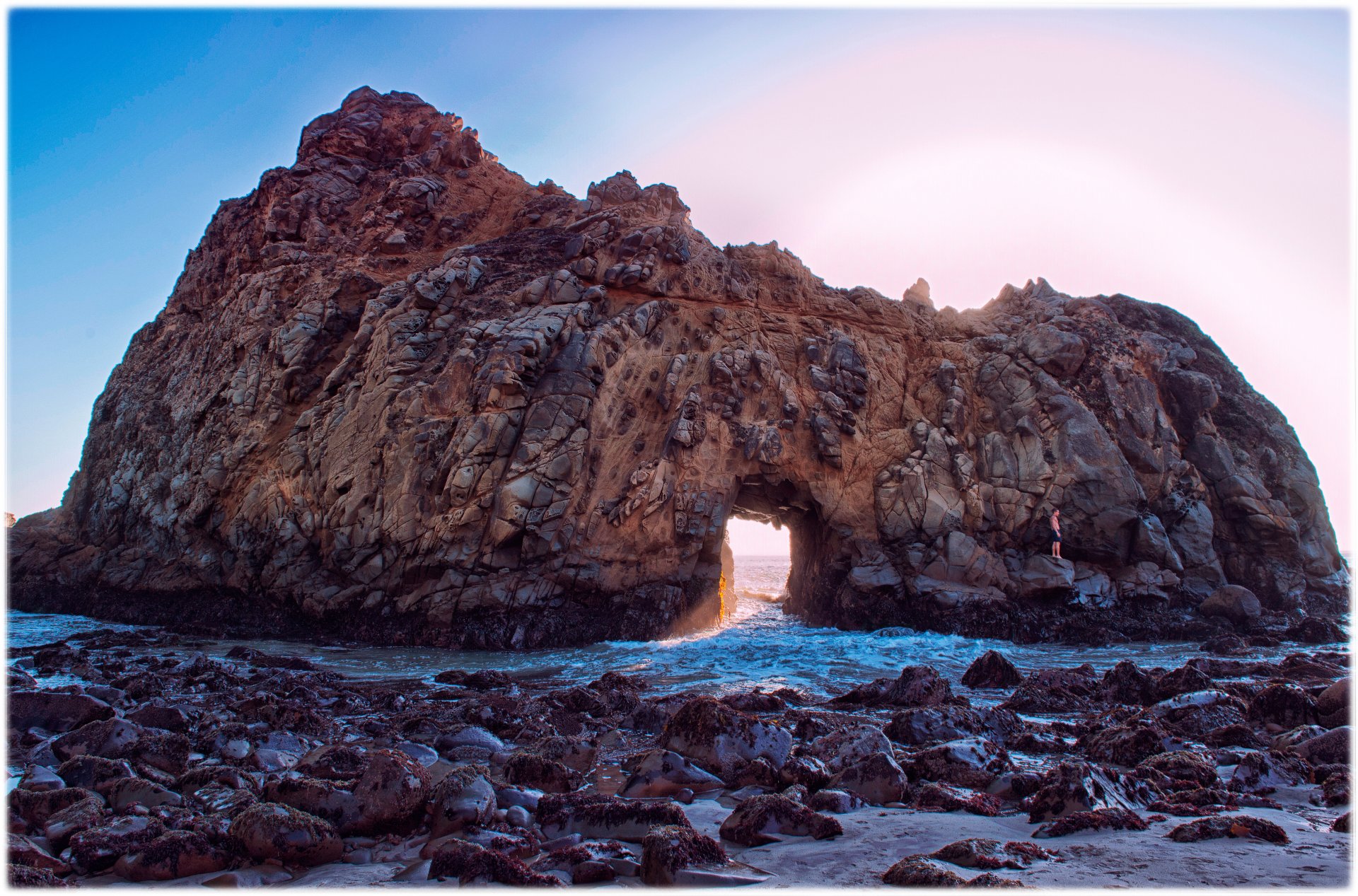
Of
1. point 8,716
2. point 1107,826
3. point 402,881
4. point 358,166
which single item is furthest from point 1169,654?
point 358,166

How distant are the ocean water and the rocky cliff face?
1324 mm

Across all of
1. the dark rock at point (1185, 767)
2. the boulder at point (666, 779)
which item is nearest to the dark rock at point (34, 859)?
the boulder at point (666, 779)

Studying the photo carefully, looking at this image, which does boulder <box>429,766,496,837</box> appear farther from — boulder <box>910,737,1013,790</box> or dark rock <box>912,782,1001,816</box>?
boulder <box>910,737,1013,790</box>

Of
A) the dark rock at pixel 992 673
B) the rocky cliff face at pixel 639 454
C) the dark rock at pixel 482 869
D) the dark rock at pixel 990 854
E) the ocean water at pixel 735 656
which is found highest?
the rocky cliff face at pixel 639 454

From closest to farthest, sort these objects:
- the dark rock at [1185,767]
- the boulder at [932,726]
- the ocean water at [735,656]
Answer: the dark rock at [1185,767] < the boulder at [932,726] < the ocean water at [735,656]

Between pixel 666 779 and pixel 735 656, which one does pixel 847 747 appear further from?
pixel 735 656

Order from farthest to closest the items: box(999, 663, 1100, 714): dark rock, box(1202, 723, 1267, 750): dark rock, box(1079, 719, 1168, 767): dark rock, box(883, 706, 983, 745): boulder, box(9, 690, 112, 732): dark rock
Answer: box(999, 663, 1100, 714): dark rock, box(9, 690, 112, 732): dark rock, box(883, 706, 983, 745): boulder, box(1202, 723, 1267, 750): dark rock, box(1079, 719, 1168, 767): dark rock

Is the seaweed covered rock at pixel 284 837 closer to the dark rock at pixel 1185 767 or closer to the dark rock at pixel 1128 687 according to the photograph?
the dark rock at pixel 1185 767

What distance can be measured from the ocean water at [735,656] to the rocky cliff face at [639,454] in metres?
1.32

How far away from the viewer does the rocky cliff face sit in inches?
789

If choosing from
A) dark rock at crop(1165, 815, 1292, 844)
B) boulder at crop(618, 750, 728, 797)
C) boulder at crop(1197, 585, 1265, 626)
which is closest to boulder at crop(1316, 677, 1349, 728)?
dark rock at crop(1165, 815, 1292, 844)

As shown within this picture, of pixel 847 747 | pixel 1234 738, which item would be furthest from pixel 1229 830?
pixel 1234 738

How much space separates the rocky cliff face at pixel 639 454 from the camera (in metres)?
20.0

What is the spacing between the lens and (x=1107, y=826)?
206 inches
